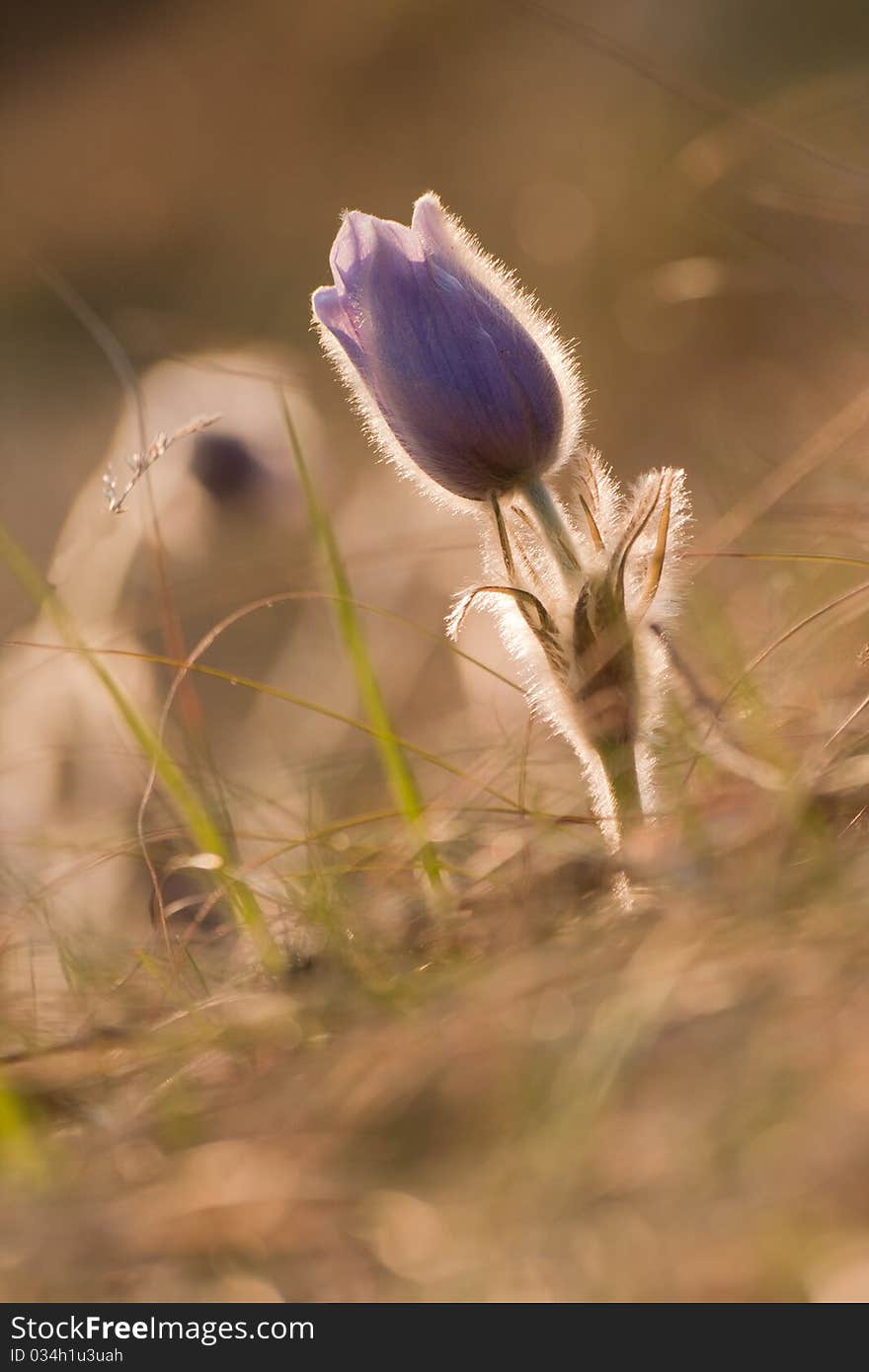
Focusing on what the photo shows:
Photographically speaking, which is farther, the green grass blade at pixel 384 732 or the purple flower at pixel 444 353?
the green grass blade at pixel 384 732

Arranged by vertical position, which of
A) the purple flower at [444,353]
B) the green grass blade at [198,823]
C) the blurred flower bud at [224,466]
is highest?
the blurred flower bud at [224,466]

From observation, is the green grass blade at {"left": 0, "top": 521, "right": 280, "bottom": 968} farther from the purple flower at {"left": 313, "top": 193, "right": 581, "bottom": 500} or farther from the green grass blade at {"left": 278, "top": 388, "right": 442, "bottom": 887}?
the purple flower at {"left": 313, "top": 193, "right": 581, "bottom": 500}

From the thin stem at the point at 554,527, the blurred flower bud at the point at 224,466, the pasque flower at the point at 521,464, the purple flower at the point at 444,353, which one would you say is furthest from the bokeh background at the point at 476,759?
the purple flower at the point at 444,353

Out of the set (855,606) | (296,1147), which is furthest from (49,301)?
(296,1147)

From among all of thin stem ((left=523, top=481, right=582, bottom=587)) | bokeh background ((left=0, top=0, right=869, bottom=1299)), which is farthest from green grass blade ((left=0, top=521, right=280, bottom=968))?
thin stem ((left=523, top=481, right=582, bottom=587))

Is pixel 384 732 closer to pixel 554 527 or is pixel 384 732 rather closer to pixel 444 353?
pixel 554 527

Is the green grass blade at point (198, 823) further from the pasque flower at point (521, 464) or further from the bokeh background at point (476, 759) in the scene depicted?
the pasque flower at point (521, 464)

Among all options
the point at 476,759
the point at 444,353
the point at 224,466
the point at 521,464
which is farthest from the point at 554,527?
the point at 224,466
